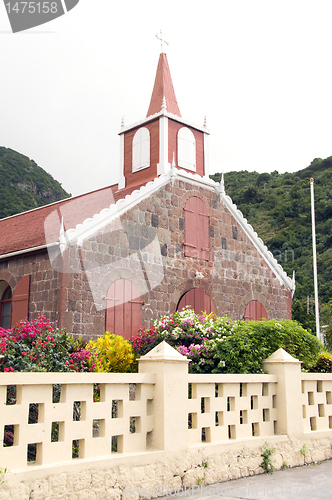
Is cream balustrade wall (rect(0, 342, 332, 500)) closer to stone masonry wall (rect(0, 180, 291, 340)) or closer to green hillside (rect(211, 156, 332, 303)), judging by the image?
stone masonry wall (rect(0, 180, 291, 340))

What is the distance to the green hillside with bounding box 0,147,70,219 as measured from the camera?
39.5m

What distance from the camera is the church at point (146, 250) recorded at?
495 inches

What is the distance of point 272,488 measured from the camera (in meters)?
6.85

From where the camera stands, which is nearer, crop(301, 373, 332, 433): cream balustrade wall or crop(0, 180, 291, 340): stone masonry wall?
crop(301, 373, 332, 433): cream balustrade wall

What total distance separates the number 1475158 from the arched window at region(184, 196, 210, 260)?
6.64 metres

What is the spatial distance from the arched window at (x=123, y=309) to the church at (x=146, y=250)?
26 millimetres

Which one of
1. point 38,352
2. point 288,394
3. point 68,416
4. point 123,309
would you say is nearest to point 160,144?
point 123,309

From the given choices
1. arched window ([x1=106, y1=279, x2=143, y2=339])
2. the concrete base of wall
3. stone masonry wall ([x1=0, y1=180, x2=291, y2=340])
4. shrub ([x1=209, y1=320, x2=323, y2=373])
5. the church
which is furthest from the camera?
arched window ([x1=106, y1=279, x2=143, y2=339])

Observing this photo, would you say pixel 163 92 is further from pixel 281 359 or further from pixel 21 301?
pixel 281 359

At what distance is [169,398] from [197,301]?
8.64m

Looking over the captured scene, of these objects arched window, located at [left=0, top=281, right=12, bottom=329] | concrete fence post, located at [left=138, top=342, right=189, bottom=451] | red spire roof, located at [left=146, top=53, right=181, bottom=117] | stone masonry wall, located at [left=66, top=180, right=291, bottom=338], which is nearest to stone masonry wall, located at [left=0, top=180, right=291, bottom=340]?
stone masonry wall, located at [left=66, top=180, right=291, bottom=338]

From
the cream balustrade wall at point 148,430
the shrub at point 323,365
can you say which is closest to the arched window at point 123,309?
the shrub at point 323,365

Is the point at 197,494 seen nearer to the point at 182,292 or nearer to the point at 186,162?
the point at 182,292

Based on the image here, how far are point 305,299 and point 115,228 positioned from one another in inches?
1229
